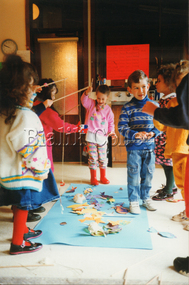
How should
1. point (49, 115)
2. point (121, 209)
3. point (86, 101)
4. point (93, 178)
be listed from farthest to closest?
point (93, 178) < point (86, 101) < point (49, 115) < point (121, 209)

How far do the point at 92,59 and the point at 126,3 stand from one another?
58 centimetres

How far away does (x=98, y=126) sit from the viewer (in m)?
1.64

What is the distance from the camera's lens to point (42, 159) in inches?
31.2

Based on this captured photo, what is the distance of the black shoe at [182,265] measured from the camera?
0.70m

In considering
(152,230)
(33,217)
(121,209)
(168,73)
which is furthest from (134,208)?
(168,73)

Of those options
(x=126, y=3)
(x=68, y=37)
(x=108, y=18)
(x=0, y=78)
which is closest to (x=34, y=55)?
(x=68, y=37)

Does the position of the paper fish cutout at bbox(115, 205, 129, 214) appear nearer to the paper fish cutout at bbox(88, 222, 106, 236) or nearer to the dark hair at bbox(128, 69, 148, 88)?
the paper fish cutout at bbox(88, 222, 106, 236)

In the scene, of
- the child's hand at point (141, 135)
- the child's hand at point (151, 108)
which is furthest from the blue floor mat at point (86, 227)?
the child's hand at point (151, 108)

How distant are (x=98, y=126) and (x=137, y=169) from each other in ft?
1.81

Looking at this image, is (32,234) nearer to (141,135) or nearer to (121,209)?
(121,209)

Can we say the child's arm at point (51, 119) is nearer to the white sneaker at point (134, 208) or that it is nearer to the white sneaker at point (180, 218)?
the white sneaker at point (134, 208)

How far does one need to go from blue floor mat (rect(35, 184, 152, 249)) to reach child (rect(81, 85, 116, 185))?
42 cm

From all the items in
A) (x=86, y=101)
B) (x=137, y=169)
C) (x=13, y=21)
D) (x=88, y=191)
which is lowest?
(x=88, y=191)

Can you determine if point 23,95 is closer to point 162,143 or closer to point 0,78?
point 0,78
